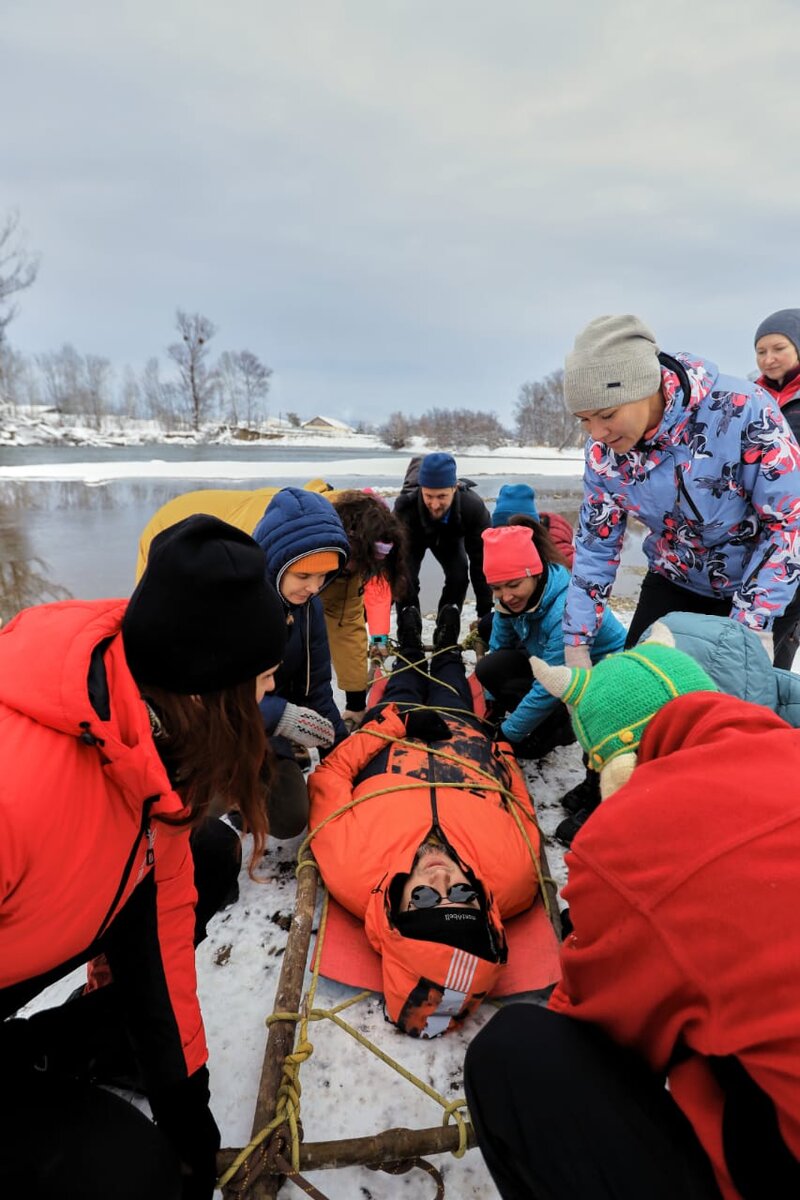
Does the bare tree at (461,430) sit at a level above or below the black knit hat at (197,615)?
above

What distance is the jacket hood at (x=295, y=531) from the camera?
1.97m

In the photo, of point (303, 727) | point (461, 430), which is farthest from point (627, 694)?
point (461, 430)

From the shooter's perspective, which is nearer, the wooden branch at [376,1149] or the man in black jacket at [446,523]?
the wooden branch at [376,1149]

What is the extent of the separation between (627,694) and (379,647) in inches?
97.8

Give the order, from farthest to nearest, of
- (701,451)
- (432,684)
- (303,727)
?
(432,684)
(303,727)
(701,451)

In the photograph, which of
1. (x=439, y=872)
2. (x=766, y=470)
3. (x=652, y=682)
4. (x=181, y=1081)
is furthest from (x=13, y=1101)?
(x=766, y=470)

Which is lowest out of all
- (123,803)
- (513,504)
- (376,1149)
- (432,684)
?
(376,1149)

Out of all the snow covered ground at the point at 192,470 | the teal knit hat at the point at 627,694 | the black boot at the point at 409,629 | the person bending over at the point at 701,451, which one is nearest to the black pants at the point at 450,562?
the black boot at the point at 409,629

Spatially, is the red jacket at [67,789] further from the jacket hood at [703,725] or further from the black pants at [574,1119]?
the jacket hood at [703,725]

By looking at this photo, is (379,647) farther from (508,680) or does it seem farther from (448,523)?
(448,523)

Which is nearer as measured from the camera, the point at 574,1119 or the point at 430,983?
the point at 574,1119

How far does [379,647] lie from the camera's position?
140 inches

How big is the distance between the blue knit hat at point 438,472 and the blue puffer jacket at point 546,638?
111cm

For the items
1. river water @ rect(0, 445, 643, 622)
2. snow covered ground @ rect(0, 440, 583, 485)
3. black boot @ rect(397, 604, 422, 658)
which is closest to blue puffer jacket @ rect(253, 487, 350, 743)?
black boot @ rect(397, 604, 422, 658)
